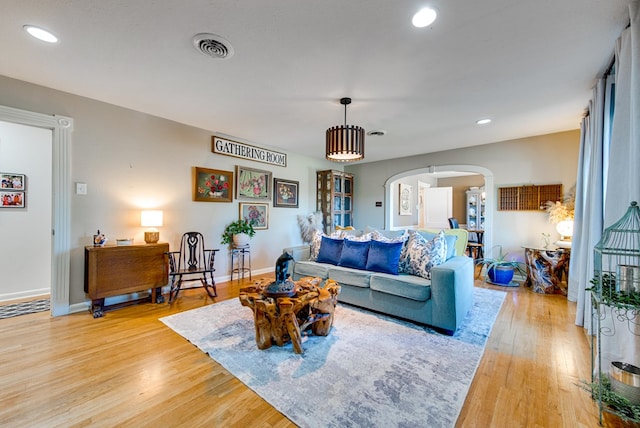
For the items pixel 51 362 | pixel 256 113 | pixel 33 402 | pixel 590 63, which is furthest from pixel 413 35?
pixel 51 362

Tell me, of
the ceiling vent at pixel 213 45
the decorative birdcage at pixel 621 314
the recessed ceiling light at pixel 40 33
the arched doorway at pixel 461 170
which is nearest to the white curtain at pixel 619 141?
the decorative birdcage at pixel 621 314

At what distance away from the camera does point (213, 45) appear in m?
2.02

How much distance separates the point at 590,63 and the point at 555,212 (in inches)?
97.8

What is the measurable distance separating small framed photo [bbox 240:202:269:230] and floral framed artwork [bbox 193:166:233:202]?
320mm

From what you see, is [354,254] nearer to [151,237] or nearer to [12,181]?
[151,237]

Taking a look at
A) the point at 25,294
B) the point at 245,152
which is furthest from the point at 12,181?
the point at 245,152

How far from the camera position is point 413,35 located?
1.89 metres

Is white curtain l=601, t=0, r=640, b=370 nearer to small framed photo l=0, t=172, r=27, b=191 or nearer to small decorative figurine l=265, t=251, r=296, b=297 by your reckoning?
small decorative figurine l=265, t=251, r=296, b=297

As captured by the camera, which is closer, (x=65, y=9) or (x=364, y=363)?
(x=65, y=9)

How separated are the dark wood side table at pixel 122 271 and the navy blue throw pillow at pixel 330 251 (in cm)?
203

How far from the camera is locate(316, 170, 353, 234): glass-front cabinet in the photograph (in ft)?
19.7

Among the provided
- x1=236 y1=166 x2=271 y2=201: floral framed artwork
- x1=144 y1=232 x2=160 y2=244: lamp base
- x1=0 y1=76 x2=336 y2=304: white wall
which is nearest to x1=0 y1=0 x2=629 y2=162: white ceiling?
x1=0 y1=76 x2=336 y2=304: white wall

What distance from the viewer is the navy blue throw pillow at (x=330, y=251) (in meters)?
3.49

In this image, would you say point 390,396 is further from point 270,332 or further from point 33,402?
point 33,402
